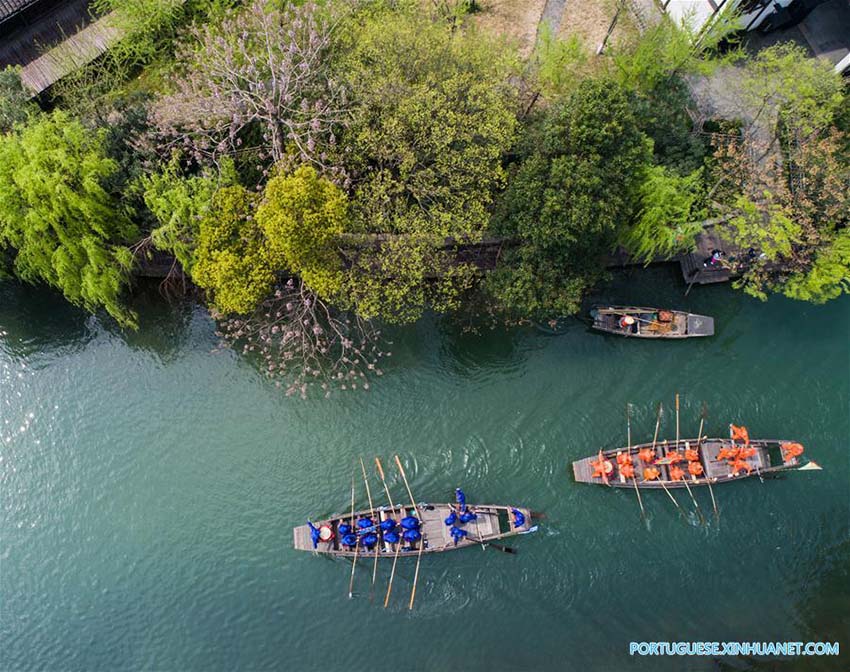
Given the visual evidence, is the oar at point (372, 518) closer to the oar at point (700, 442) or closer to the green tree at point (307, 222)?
the green tree at point (307, 222)

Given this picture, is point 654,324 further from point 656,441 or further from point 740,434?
point 740,434

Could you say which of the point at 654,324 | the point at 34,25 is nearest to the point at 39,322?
the point at 34,25

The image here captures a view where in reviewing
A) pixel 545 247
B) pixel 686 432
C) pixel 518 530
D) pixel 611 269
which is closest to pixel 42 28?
pixel 545 247

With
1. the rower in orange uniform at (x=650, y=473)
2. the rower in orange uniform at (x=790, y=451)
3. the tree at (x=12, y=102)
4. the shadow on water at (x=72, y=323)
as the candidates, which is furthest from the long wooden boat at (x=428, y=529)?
the tree at (x=12, y=102)

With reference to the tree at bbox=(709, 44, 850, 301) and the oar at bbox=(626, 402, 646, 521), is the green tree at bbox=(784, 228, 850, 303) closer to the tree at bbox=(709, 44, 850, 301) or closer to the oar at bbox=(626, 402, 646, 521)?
the tree at bbox=(709, 44, 850, 301)

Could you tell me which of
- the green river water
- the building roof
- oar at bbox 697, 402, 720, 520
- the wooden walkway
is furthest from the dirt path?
the building roof

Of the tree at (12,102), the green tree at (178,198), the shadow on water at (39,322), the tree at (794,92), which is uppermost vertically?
the tree at (12,102)

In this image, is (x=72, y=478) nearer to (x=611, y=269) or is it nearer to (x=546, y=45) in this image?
(x=611, y=269)
